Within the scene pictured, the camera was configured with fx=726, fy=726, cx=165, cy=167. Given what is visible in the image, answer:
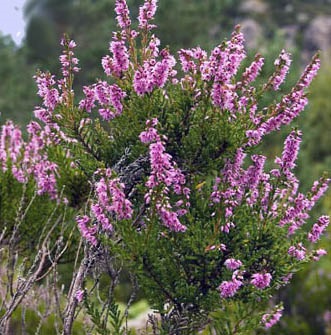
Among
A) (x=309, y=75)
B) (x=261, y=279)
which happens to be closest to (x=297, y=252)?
(x=261, y=279)

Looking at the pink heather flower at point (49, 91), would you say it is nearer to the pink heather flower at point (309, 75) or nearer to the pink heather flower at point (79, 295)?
the pink heather flower at point (79, 295)

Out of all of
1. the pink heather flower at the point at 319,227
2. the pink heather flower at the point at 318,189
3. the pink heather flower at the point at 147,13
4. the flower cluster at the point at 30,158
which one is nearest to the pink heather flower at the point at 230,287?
the pink heather flower at the point at 319,227

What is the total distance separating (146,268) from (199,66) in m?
1.38

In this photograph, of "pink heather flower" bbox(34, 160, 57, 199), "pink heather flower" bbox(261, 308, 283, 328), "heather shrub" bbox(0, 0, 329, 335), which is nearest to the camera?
"heather shrub" bbox(0, 0, 329, 335)

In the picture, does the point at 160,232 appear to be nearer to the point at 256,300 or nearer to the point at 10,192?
the point at 256,300

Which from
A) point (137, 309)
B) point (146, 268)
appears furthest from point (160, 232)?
point (137, 309)

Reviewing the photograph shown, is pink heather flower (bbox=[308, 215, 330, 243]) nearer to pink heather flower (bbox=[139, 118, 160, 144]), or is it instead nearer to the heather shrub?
the heather shrub

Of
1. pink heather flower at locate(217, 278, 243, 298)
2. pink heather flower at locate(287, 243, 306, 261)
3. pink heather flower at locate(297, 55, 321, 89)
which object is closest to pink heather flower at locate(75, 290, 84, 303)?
pink heather flower at locate(217, 278, 243, 298)

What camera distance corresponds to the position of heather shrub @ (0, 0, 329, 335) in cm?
444

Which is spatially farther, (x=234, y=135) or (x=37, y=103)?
(x=37, y=103)

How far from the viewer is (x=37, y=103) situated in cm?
2455

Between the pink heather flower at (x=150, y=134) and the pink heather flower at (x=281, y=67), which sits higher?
the pink heather flower at (x=281, y=67)

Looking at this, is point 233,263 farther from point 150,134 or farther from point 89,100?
point 89,100

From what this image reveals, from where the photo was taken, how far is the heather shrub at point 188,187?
14.6 ft
